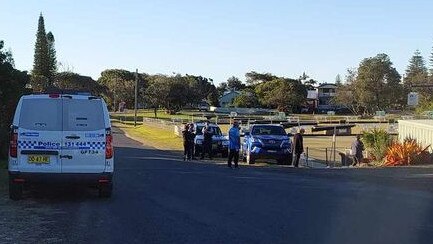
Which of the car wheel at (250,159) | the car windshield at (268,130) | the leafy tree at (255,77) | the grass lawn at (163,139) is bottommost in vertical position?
the grass lawn at (163,139)

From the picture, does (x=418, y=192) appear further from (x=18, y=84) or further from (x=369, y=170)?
(x=18, y=84)

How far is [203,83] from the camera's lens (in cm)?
16125

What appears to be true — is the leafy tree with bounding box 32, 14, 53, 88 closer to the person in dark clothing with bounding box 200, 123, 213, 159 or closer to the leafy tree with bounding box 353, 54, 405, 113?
the leafy tree with bounding box 353, 54, 405, 113

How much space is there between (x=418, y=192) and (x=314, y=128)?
181 ft

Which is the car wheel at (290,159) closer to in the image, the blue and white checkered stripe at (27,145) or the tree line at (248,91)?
the blue and white checkered stripe at (27,145)

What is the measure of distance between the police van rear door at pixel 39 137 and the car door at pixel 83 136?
16cm

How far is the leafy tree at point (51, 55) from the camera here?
101 meters

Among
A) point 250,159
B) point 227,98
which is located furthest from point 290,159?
point 227,98

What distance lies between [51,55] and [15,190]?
93165 millimetres

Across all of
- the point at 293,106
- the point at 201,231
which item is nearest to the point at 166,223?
the point at 201,231

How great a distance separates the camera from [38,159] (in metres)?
12.2

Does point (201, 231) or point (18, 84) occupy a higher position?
point (18, 84)

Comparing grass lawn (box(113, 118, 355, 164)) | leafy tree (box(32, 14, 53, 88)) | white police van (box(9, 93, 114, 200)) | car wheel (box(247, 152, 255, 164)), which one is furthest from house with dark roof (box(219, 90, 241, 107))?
white police van (box(9, 93, 114, 200))

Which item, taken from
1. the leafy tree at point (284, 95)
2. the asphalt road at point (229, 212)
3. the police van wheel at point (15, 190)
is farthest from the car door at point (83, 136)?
the leafy tree at point (284, 95)
